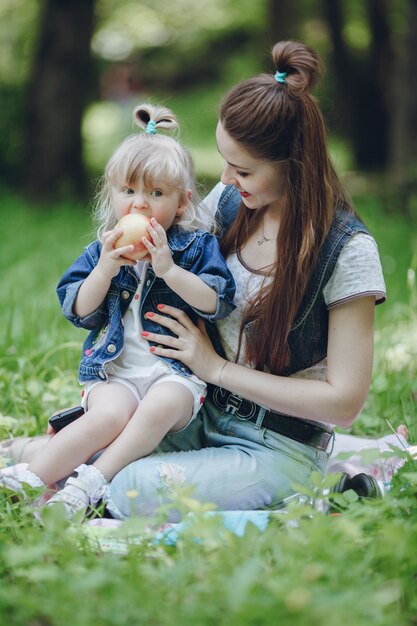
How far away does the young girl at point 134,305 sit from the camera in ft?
8.39

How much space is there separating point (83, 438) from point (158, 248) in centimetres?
64

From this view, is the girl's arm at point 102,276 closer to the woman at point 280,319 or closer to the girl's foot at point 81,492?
the woman at point 280,319

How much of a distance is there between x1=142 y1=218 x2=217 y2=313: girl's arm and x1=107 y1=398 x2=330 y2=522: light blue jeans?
42 centimetres

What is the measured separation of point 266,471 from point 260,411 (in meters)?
0.21

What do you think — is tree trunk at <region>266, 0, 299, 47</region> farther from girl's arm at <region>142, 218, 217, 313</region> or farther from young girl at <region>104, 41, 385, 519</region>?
girl's arm at <region>142, 218, 217, 313</region>

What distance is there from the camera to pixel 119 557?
2.14m

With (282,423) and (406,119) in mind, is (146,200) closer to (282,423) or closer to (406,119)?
(282,423)

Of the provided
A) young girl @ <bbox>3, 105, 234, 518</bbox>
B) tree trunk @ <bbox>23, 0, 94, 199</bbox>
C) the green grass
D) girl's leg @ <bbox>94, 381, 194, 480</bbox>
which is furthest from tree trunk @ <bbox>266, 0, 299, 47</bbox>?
the green grass

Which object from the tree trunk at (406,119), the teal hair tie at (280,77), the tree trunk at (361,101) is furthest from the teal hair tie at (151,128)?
the tree trunk at (361,101)

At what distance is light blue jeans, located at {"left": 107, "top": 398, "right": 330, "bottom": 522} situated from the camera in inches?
98.8

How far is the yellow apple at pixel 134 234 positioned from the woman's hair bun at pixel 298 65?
604 mm

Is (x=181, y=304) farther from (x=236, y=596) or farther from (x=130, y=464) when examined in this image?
(x=236, y=596)

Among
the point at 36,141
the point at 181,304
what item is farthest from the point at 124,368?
the point at 36,141

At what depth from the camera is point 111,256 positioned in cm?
253
